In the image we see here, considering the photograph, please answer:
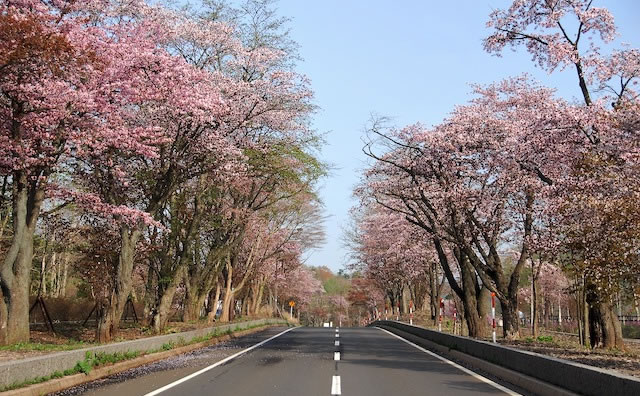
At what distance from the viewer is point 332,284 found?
16388 cm

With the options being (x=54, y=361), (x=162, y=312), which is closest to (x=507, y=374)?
(x=54, y=361)

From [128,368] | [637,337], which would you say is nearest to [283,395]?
[128,368]

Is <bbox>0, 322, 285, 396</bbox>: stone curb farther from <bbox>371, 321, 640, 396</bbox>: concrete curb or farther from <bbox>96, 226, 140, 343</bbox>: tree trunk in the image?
<bbox>371, 321, 640, 396</bbox>: concrete curb

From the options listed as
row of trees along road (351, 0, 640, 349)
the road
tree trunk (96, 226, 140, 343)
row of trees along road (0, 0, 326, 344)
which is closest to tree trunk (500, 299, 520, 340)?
row of trees along road (351, 0, 640, 349)

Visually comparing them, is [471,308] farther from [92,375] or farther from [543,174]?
[92,375]

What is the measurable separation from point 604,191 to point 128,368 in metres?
12.5

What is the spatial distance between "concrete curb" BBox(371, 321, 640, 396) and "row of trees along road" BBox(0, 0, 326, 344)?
10623 millimetres

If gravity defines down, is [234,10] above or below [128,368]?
above

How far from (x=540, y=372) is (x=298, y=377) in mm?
4995

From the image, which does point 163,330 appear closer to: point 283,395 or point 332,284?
point 283,395

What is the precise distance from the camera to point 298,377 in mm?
13594

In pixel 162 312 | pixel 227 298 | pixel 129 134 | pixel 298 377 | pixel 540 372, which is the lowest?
pixel 298 377

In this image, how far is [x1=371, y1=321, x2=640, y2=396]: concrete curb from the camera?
28.6ft

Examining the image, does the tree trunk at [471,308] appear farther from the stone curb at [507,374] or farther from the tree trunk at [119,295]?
the tree trunk at [119,295]
